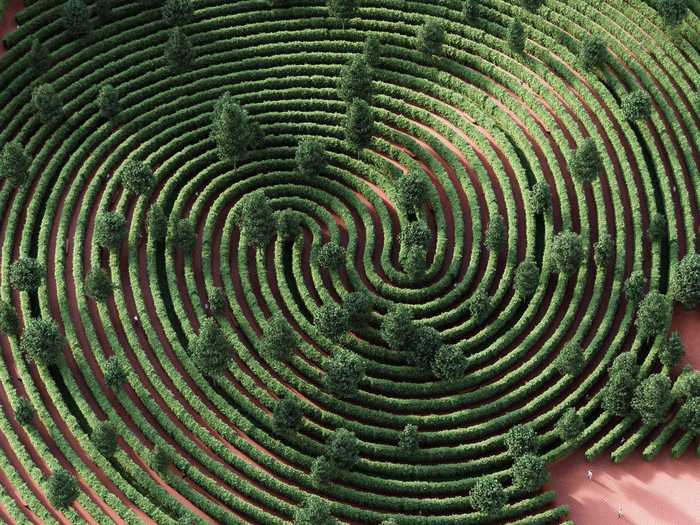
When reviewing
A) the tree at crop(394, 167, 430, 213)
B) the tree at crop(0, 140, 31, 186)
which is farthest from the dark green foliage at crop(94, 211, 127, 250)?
the tree at crop(394, 167, 430, 213)

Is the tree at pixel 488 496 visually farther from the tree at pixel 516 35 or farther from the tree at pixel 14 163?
the tree at pixel 14 163

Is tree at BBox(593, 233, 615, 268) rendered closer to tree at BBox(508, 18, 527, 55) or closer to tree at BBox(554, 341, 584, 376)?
tree at BBox(554, 341, 584, 376)

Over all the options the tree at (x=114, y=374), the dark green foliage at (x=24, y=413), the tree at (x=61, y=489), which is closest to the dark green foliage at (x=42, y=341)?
the dark green foliage at (x=24, y=413)

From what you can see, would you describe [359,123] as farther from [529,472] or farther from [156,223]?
[529,472]

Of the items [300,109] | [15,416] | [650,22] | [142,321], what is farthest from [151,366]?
[650,22]

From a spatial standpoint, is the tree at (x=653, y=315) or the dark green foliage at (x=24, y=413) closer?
the dark green foliage at (x=24, y=413)

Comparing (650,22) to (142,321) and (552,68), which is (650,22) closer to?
(552,68)

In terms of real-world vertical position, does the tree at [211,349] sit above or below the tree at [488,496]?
above

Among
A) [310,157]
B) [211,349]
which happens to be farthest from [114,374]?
[310,157]
